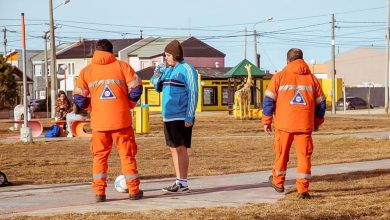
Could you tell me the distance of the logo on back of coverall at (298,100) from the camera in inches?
395

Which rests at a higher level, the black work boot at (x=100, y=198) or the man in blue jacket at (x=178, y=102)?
the man in blue jacket at (x=178, y=102)

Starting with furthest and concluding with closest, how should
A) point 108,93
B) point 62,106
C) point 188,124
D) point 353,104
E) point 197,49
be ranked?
1. point 197,49
2. point 353,104
3. point 62,106
4. point 188,124
5. point 108,93

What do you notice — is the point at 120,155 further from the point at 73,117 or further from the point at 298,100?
the point at 73,117

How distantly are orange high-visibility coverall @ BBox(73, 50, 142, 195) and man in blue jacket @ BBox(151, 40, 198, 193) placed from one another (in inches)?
27.5

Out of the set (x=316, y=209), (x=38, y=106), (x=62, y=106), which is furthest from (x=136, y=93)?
(x=38, y=106)

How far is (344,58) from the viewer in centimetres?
11850

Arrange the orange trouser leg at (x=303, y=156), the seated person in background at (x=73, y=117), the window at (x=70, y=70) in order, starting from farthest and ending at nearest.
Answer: the window at (x=70, y=70) < the seated person in background at (x=73, y=117) < the orange trouser leg at (x=303, y=156)

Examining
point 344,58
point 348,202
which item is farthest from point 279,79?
point 344,58

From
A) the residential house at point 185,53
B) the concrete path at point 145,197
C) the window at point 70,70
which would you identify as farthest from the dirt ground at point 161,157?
the window at point 70,70

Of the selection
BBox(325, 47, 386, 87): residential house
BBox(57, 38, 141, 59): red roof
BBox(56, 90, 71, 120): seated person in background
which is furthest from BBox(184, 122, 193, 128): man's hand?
BBox(325, 47, 386, 87): residential house

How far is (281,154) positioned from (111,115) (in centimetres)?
220

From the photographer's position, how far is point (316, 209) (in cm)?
867

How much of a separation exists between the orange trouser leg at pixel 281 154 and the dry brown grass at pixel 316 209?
24 cm

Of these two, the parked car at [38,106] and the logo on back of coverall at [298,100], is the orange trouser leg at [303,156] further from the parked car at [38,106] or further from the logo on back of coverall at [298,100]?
the parked car at [38,106]
